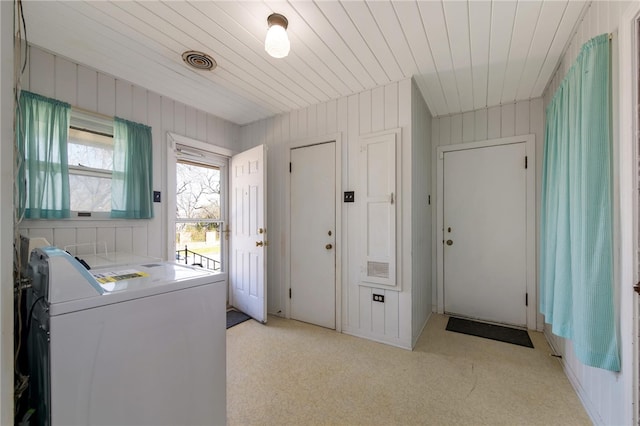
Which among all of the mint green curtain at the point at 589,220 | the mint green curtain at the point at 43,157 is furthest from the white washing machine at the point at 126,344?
the mint green curtain at the point at 589,220

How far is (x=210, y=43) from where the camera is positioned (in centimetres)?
191

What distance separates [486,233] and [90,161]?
4.07m

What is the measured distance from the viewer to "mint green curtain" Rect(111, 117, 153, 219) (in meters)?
2.34

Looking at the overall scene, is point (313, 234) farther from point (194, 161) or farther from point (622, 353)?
point (622, 353)

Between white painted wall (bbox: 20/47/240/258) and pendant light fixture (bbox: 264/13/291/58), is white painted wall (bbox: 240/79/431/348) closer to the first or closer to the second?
white painted wall (bbox: 20/47/240/258)

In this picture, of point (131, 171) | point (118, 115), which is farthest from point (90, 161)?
point (118, 115)

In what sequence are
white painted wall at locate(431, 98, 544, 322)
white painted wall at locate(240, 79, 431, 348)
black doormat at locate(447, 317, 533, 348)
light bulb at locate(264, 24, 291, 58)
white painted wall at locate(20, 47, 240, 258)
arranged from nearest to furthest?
1. light bulb at locate(264, 24, 291, 58)
2. white painted wall at locate(20, 47, 240, 258)
3. white painted wall at locate(240, 79, 431, 348)
4. black doormat at locate(447, 317, 533, 348)
5. white painted wall at locate(431, 98, 544, 322)

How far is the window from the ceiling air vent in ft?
3.02

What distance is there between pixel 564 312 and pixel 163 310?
2318 mm

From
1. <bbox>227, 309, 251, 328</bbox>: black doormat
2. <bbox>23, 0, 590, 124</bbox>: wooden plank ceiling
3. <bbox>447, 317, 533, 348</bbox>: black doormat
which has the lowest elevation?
<bbox>447, 317, 533, 348</bbox>: black doormat

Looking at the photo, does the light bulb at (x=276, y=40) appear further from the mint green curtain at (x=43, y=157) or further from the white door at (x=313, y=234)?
the mint green curtain at (x=43, y=157)

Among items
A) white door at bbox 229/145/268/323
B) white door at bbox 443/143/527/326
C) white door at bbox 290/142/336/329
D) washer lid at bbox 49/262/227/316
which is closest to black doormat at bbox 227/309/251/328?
white door at bbox 229/145/268/323

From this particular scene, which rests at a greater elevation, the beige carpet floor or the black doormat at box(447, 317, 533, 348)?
the beige carpet floor

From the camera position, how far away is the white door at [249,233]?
300 cm
